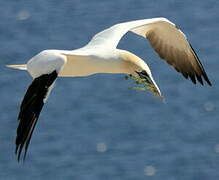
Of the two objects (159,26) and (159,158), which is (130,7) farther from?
(159,26)

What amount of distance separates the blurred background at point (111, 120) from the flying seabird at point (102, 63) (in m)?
5.78

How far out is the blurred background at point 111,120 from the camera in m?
22.4

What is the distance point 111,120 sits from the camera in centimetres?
2331

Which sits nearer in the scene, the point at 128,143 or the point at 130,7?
the point at 128,143

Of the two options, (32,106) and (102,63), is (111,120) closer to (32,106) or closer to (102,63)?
(102,63)

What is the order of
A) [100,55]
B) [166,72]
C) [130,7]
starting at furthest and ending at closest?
→ [130,7] → [166,72] → [100,55]

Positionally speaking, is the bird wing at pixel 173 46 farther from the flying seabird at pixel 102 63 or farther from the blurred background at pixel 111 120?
the blurred background at pixel 111 120

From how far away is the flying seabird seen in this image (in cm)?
1359

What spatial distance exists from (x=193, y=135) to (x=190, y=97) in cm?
97

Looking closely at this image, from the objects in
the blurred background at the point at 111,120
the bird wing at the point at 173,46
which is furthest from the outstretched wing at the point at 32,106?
the blurred background at the point at 111,120

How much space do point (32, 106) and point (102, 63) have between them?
1391 mm

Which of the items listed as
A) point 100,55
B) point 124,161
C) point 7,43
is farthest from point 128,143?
point 100,55

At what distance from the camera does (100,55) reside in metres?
14.7

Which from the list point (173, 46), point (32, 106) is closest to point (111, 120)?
point (173, 46)
